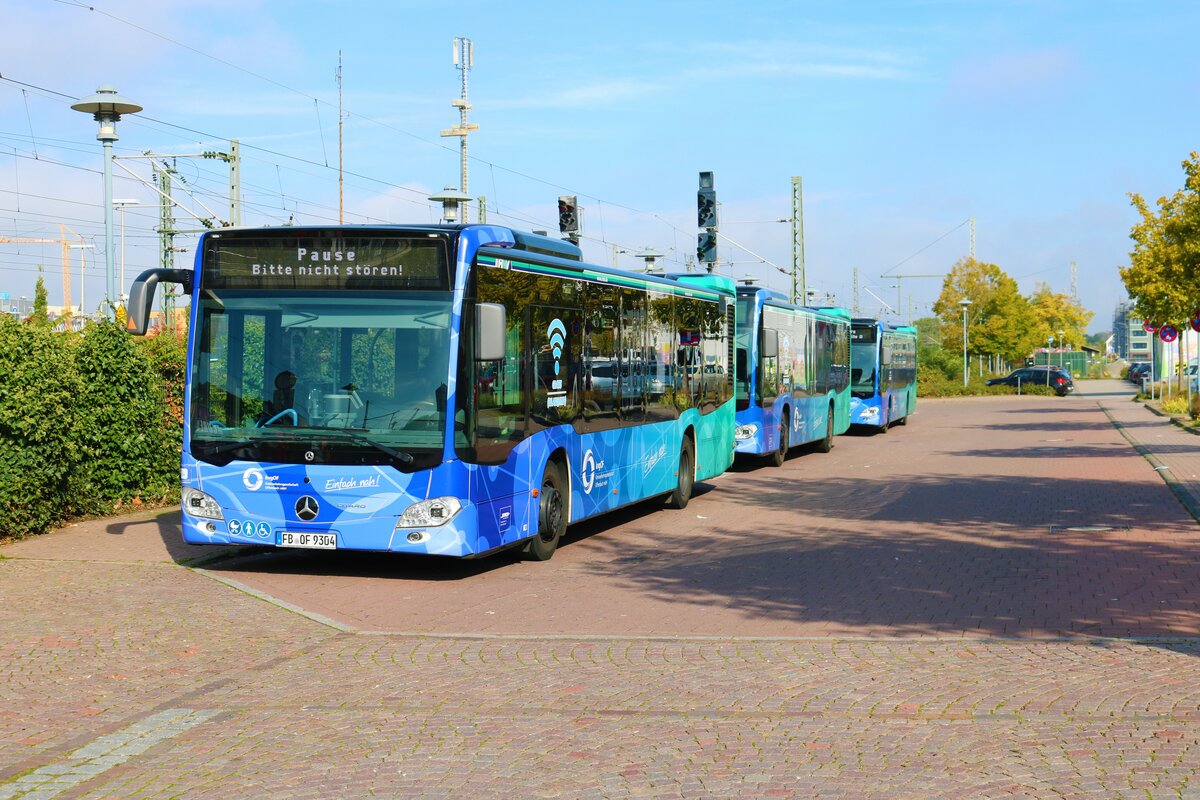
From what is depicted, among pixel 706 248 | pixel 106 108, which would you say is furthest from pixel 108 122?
pixel 706 248

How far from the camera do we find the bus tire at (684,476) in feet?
56.6

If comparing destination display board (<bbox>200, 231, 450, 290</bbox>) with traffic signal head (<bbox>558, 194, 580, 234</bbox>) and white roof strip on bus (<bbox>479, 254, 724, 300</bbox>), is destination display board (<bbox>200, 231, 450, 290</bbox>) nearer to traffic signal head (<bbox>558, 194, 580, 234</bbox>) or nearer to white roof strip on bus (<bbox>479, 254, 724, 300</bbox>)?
white roof strip on bus (<bbox>479, 254, 724, 300</bbox>)

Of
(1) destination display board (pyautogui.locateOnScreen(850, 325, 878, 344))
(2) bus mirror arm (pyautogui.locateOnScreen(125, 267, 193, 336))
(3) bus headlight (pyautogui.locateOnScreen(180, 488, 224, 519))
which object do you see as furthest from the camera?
(1) destination display board (pyautogui.locateOnScreen(850, 325, 878, 344))

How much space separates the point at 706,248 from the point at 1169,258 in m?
12.2

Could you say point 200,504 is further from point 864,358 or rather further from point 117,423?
point 864,358

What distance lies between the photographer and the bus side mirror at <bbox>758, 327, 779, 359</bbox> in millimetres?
23297

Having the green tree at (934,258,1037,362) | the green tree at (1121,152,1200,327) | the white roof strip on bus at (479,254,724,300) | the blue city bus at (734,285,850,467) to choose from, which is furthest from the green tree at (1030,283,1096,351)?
the white roof strip on bus at (479,254,724,300)

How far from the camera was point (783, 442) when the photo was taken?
2511cm

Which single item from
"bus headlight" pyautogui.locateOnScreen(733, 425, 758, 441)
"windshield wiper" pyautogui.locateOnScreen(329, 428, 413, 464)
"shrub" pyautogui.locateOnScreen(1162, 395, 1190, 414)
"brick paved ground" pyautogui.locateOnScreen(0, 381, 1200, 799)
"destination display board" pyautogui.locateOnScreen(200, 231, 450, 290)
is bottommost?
"brick paved ground" pyautogui.locateOnScreen(0, 381, 1200, 799)

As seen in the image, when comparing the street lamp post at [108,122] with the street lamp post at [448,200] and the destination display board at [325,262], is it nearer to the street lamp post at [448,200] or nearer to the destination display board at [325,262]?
the destination display board at [325,262]

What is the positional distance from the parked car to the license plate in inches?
2496

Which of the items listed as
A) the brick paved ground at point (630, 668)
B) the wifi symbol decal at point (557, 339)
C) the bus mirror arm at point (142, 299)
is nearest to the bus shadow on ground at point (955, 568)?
the brick paved ground at point (630, 668)

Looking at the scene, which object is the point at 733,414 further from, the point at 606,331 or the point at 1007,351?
the point at 1007,351

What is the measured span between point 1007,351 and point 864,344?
48397mm
